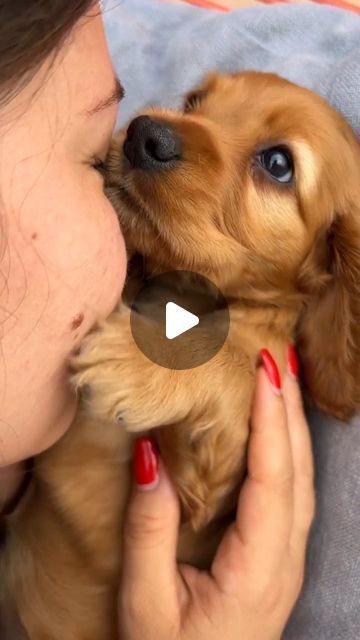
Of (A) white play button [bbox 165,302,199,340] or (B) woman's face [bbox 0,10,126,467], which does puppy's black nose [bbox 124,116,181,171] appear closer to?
(B) woman's face [bbox 0,10,126,467]

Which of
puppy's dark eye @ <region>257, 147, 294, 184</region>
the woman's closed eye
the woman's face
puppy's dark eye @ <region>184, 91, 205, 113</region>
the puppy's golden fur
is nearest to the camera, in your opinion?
the woman's face

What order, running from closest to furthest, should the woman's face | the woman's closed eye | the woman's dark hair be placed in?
the woman's dark hair → the woman's face → the woman's closed eye

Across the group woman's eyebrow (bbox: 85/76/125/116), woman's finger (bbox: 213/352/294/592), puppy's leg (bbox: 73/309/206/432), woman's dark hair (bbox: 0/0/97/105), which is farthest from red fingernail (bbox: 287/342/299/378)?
woman's dark hair (bbox: 0/0/97/105)

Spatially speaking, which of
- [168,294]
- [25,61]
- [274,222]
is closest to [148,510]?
[168,294]

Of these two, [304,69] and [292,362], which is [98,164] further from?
Answer: [304,69]

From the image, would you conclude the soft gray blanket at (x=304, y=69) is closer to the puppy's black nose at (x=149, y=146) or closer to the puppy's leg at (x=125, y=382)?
the puppy's leg at (x=125, y=382)

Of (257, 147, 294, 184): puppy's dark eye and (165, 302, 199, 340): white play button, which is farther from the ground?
(257, 147, 294, 184): puppy's dark eye

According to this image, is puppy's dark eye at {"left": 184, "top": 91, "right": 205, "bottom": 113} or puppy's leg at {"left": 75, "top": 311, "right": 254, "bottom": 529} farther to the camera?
puppy's dark eye at {"left": 184, "top": 91, "right": 205, "bottom": 113}

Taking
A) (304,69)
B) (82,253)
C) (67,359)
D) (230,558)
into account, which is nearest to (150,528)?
(230,558)
